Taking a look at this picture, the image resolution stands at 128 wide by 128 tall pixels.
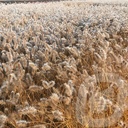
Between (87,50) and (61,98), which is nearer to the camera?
(61,98)

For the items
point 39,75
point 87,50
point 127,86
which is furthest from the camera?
point 87,50

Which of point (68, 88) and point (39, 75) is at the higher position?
point (68, 88)

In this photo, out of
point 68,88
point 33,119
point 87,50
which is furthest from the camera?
point 87,50

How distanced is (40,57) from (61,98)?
1418 mm

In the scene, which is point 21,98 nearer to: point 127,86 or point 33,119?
point 33,119

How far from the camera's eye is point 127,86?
3.57 m

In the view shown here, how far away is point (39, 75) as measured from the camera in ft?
13.6

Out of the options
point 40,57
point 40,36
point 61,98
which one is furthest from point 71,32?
point 61,98

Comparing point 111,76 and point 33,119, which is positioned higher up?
point 111,76

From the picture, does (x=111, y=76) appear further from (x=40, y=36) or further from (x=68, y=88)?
(x=40, y=36)

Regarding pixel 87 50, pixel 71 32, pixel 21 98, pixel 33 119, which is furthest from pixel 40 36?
pixel 33 119

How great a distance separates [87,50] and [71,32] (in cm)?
140

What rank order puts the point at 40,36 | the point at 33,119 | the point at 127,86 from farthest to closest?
1. the point at 40,36
2. the point at 127,86
3. the point at 33,119

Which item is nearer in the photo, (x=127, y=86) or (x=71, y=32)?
(x=127, y=86)
